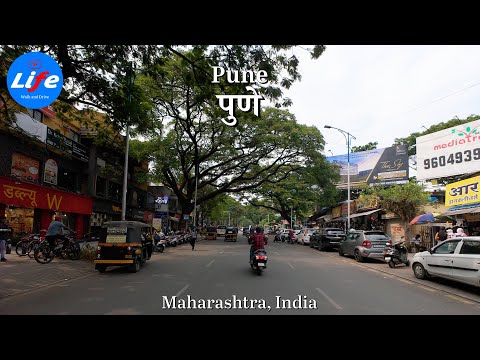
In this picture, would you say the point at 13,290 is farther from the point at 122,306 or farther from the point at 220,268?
the point at 220,268

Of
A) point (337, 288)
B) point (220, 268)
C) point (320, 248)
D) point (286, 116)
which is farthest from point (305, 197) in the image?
point (337, 288)

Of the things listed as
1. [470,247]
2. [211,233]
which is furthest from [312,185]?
[470,247]

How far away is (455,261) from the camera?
9.51 meters

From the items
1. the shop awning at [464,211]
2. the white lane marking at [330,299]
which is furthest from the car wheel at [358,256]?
the white lane marking at [330,299]

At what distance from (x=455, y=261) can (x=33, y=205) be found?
1941 centimetres

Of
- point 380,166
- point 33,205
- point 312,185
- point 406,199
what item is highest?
point 380,166

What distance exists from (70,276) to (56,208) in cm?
1223

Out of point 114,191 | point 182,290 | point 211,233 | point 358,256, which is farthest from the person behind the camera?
point 211,233

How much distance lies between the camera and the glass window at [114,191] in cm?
3028

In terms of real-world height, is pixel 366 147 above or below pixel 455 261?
above

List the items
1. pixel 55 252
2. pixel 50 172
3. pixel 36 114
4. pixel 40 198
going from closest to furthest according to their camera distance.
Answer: pixel 55 252
pixel 36 114
pixel 40 198
pixel 50 172

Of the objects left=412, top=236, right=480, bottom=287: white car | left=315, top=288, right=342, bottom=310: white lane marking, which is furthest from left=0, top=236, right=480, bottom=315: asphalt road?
left=412, top=236, right=480, bottom=287: white car

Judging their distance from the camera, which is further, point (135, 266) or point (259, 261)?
point (135, 266)

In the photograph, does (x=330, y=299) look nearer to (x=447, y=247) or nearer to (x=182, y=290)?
(x=182, y=290)
